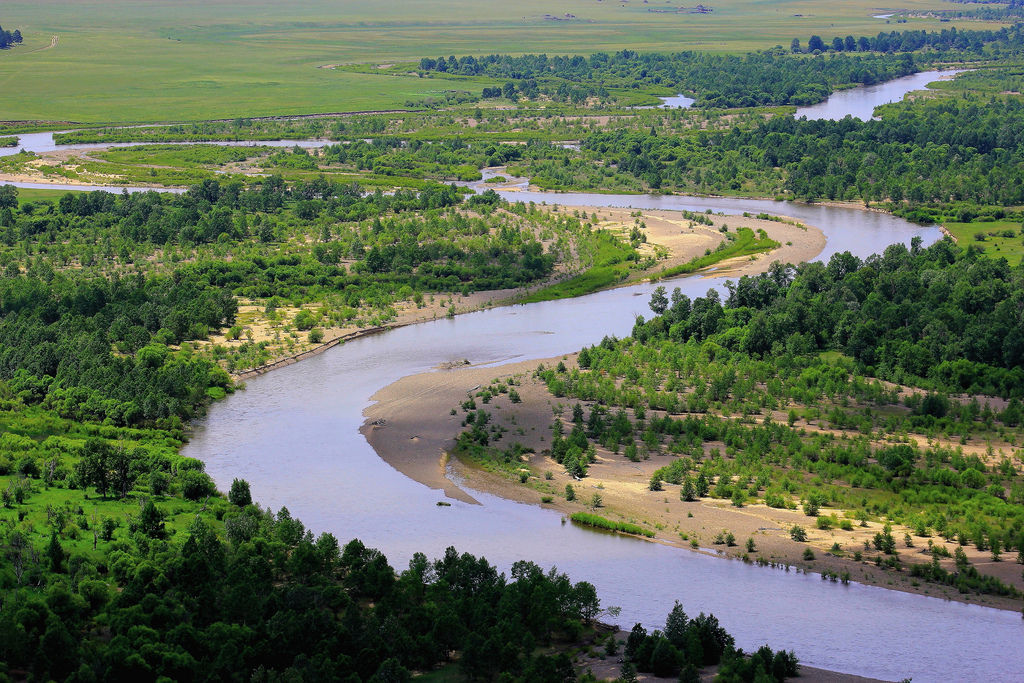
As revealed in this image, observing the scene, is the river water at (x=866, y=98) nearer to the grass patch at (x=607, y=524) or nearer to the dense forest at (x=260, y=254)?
the dense forest at (x=260, y=254)

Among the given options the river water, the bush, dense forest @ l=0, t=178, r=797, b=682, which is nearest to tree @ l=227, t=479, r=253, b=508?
dense forest @ l=0, t=178, r=797, b=682

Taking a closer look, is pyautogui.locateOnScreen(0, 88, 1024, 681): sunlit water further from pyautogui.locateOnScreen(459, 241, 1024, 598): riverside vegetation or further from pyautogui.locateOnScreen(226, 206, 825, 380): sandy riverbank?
pyautogui.locateOnScreen(459, 241, 1024, 598): riverside vegetation

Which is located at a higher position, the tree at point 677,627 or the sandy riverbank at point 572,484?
the tree at point 677,627

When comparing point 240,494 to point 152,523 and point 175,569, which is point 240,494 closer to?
point 152,523

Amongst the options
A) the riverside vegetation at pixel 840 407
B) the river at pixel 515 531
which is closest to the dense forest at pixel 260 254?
the river at pixel 515 531

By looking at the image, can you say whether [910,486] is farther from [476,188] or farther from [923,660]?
[476,188]

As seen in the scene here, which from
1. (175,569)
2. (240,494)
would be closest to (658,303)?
(240,494)
